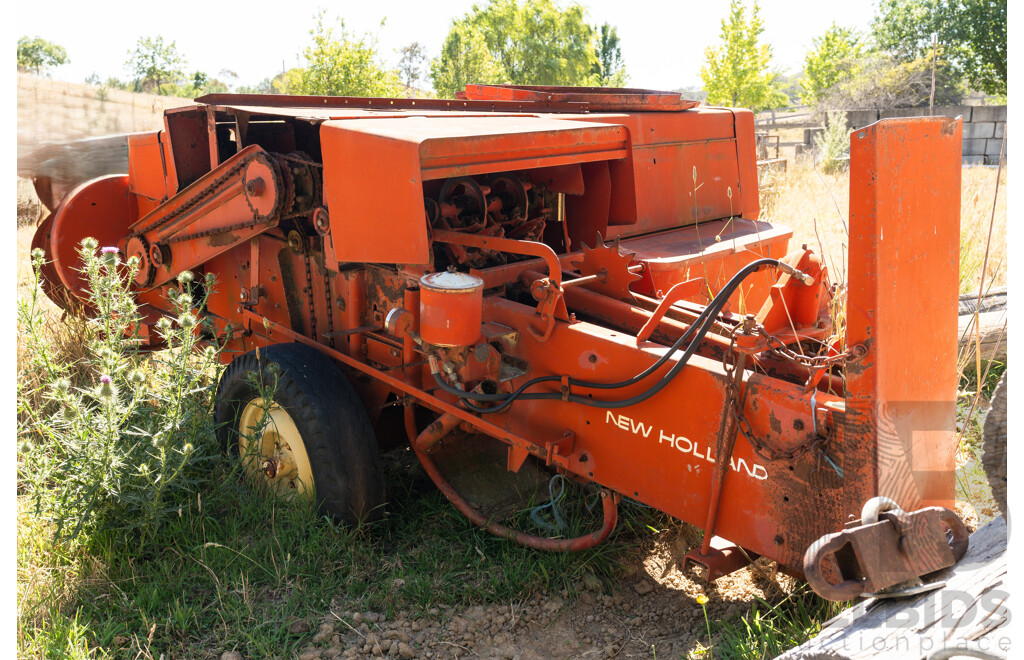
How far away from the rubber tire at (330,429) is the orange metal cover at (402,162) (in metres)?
0.61

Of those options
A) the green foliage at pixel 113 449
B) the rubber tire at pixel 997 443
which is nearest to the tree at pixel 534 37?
the green foliage at pixel 113 449

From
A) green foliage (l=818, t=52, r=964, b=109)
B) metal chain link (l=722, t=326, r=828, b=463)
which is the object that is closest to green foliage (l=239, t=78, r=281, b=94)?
green foliage (l=818, t=52, r=964, b=109)

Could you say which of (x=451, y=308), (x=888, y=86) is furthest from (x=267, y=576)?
(x=888, y=86)

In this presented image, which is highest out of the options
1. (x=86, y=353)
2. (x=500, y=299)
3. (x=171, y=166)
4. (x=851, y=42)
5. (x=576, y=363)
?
(x=851, y=42)

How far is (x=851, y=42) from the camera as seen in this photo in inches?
1537

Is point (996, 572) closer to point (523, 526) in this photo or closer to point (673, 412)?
point (673, 412)

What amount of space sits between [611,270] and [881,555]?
5.73 ft

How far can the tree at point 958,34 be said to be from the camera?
29.8 m

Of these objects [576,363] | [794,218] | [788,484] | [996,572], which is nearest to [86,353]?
[576,363]

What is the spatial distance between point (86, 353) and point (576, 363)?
4.30 meters

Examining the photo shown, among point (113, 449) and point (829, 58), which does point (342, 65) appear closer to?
point (113, 449)

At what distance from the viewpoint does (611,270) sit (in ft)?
11.5

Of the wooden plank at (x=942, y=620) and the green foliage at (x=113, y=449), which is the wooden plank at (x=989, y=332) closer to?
the wooden plank at (x=942, y=620)

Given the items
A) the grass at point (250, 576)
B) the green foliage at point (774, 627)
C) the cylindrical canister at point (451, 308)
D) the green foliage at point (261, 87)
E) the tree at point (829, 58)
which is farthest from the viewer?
the tree at point (829, 58)
